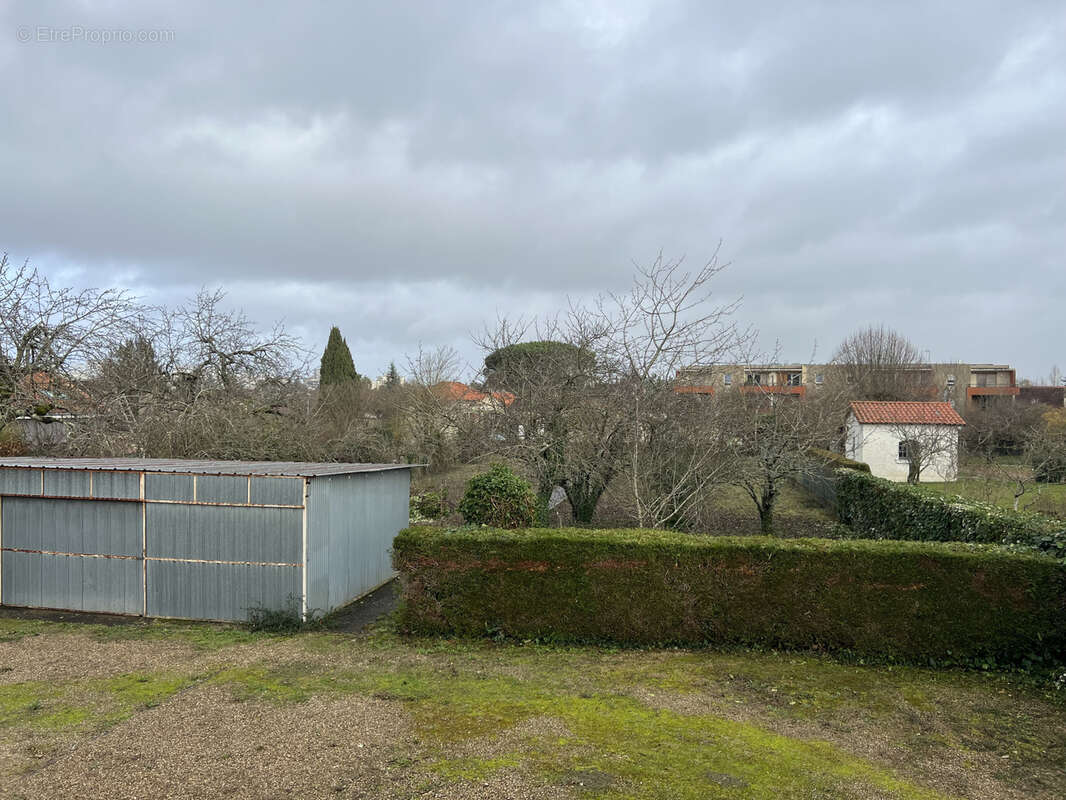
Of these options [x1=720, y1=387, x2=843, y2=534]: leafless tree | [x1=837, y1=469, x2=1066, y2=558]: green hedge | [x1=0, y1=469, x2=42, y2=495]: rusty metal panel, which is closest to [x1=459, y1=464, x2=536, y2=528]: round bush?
[x1=720, y1=387, x2=843, y2=534]: leafless tree

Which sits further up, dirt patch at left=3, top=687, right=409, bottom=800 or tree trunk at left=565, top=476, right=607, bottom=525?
tree trunk at left=565, top=476, right=607, bottom=525

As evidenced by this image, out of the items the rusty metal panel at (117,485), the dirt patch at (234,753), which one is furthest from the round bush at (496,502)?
the rusty metal panel at (117,485)

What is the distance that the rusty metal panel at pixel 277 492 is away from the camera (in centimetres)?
976

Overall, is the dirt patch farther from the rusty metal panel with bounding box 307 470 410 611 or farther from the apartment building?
the apartment building

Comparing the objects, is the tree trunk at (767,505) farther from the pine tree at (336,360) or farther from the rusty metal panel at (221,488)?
the pine tree at (336,360)

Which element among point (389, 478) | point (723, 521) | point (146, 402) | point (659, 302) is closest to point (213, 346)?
point (146, 402)

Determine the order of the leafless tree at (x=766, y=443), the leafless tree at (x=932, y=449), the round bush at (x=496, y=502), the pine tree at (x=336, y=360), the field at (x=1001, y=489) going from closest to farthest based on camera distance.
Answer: the round bush at (x=496, y=502) < the leafless tree at (x=766, y=443) < the field at (x=1001, y=489) < the leafless tree at (x=932, y=449) < the pine tree at (x=336, y=360)

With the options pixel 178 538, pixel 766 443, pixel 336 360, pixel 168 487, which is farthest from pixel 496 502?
pixel 336 360

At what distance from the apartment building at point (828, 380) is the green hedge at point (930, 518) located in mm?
3444

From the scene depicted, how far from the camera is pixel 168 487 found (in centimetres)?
1018

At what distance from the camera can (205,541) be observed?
10.1 metres

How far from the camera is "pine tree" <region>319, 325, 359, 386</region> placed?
Answer: 1537 inches

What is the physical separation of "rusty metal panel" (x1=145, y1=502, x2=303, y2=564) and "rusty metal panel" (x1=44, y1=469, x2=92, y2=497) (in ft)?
4.01

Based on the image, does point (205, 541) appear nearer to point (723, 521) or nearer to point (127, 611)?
point (127, 611)
